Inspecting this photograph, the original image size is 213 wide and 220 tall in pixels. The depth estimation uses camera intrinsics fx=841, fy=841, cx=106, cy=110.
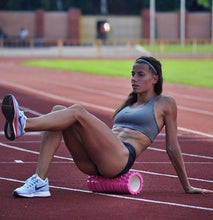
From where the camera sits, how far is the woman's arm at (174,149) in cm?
762

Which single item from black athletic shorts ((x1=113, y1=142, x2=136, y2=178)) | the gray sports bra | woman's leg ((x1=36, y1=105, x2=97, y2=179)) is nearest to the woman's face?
the gray sports bra

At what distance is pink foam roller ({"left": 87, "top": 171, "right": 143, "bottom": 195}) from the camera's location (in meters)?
7.48

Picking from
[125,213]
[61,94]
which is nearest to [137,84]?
[125,213]

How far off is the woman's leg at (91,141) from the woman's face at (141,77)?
2.08 ft

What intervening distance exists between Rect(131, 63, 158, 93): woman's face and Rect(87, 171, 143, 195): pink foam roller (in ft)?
2.67

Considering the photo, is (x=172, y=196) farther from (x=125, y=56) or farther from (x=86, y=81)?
(x=125, y=56)

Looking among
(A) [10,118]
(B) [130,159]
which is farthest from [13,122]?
(B) [130,159]

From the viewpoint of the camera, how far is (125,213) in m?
6.66

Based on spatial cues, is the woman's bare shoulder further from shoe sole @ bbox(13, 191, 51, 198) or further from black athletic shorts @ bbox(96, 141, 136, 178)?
shoe sole @ bbox(13, 191, 51, 198)

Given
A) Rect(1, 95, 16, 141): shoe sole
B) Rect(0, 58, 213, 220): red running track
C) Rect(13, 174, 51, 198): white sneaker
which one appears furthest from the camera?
Rect(13, 174, 51, 198): white sneaker

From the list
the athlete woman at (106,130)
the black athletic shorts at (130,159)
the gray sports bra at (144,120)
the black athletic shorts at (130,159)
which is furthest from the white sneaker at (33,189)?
the gray sports bra at (144,120)

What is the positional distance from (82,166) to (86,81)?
1989 centimetres

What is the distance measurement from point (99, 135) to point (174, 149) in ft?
2.52

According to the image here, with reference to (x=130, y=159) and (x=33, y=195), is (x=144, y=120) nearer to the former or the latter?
(x=130, y=159)
